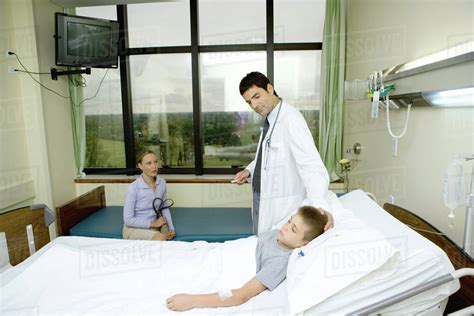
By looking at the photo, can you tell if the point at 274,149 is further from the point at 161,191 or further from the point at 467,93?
the point at 161,191

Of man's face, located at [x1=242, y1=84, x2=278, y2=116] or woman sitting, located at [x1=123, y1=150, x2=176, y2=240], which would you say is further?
woman sitting, located at [x1=123, y1=150, x2=176, y2=240]

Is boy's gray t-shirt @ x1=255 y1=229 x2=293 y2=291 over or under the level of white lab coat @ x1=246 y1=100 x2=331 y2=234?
under

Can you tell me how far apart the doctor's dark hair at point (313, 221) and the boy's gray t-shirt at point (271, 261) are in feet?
0.40

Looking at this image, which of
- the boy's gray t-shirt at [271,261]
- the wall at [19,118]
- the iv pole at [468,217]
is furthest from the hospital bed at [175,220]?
the iv pole at [468,217]

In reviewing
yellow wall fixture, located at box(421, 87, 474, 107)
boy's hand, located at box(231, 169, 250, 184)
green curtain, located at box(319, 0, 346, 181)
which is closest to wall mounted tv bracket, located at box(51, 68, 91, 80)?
boy's hand, located at box(231, 169, 250, 184)

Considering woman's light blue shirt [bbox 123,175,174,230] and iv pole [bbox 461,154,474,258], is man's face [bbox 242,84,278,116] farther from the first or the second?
woman's light blue shirt [bbox 123,175,174,230]

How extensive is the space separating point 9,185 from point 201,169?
169cm

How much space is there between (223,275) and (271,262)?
25 centimetres

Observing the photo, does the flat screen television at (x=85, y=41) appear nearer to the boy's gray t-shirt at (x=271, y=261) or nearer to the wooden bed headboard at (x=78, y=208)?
the wooden bed headboard at (x=78, y=208)

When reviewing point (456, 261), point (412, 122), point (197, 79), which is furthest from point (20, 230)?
point (412, 122)

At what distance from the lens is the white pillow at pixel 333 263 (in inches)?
41.9

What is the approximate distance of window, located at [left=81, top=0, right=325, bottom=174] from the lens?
3.19 meters

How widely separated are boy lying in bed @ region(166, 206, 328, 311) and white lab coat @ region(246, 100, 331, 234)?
0.26 metres

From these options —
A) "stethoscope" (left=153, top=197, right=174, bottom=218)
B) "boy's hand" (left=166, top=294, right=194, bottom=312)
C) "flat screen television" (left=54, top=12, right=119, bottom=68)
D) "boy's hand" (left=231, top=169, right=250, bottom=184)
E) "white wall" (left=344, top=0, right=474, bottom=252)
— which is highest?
"flat screen television" (left=54, top=12, right=119, bottom=68)
